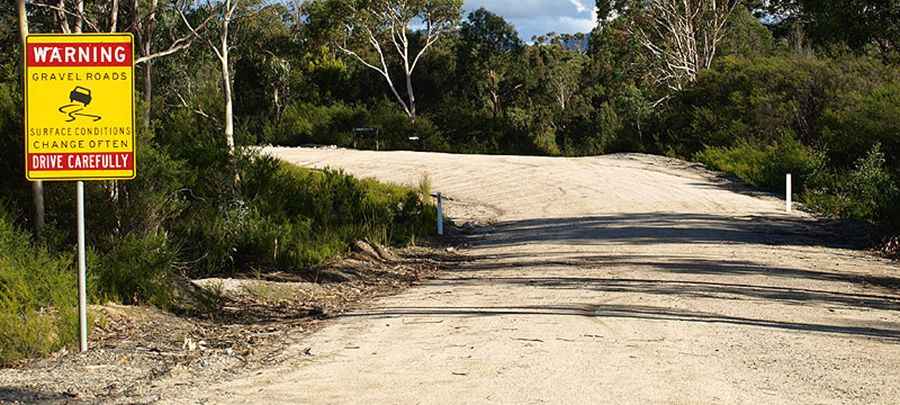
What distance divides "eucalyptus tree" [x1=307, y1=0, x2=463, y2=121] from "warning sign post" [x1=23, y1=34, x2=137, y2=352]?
5070cm

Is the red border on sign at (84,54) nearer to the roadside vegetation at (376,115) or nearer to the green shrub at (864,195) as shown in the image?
the roadside vegetation at (376,115)

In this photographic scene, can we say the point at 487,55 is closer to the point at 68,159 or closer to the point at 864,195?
the point at 864,195

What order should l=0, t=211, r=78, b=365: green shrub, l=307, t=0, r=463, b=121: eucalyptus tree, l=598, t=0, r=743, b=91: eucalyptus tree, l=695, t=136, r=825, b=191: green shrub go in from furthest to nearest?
l=307, t=0, r=463, b=121: eucalyptus tree → l=598, t=0, r=743, b=91: eucalyptus tree → l=695, t=136, r=825, b=191: green shrub → l=0, t=211, r=78, b=365: green shrub

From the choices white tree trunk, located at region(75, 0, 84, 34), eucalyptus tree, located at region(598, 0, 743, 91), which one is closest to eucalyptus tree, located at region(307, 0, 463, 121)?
eucalyptus tree, located at region(598, 0, 743, 91)

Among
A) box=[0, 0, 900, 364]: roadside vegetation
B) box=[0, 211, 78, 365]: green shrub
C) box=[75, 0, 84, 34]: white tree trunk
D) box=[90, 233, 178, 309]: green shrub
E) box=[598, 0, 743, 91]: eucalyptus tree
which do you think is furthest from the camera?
box=[598, 0, 743, 91]: eucalyptus tree

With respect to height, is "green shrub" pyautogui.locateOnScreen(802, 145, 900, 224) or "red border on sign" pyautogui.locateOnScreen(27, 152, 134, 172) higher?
"red border on sign" pyautogui.locateOnScreen(27, 152, 134, 172)

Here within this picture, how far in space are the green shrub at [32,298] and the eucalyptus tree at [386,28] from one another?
1933 inches

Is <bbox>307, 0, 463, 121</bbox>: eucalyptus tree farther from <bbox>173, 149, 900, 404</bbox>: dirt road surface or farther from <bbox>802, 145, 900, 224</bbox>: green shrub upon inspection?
<bbox>173, 149, 900, 404</bbox>: dirt road surface

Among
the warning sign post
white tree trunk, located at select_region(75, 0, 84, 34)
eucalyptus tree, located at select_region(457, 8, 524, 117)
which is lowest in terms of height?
the warning sign post

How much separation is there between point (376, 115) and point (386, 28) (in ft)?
21.8

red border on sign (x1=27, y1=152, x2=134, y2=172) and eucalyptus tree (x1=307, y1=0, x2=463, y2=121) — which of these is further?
eucalyptus tree (x1=307, y1=0, x2=463, y2=121)

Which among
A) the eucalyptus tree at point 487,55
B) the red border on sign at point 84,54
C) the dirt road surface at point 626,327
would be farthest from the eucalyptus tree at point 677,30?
the red border on sign at point 84,54

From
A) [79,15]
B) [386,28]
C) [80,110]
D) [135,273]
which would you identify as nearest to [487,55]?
[386,28]

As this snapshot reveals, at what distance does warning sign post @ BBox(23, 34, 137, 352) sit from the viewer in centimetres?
964
